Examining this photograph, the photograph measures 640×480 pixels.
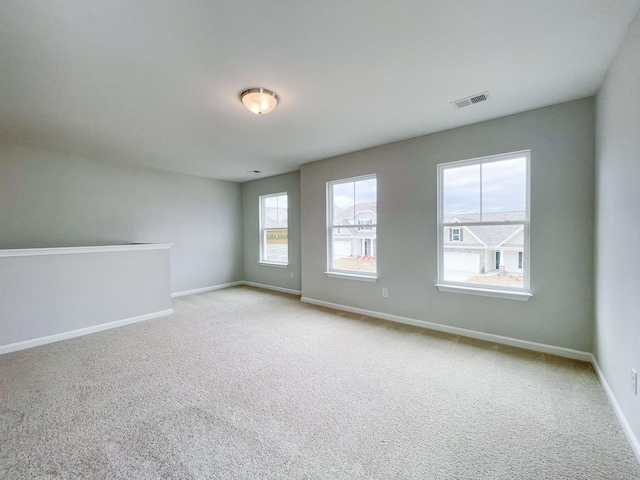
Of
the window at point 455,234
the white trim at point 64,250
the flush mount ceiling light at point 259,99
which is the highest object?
the flush mount ceiling light at point 259,99

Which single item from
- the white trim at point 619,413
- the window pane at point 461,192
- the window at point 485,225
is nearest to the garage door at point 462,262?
the window at point 485,225

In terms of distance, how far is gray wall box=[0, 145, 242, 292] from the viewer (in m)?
3.89

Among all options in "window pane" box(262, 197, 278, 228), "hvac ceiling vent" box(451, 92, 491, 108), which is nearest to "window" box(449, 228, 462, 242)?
"hvac ceiling vent" box(451, 92, 491, 108)

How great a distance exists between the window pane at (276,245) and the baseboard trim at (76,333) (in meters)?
2.44

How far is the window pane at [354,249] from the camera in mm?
4277

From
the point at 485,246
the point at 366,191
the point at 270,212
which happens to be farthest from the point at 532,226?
the point at 270,212

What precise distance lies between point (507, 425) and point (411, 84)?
2.70 metres

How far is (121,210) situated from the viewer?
4.86 m

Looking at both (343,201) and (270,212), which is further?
(270,212)

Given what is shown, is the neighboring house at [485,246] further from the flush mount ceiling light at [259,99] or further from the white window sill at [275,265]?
the white window sill at [275,265]

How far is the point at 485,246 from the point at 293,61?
2878mm

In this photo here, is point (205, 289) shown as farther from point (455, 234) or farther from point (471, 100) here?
point (471, 100)

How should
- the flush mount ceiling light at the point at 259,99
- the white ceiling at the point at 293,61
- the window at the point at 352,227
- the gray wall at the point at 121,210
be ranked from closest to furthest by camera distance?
1. the white ceiling at the point at 293,61
2. the flush mount ceiling light at the point at 259,99
3. the gray wall at the point at 121,210
4. the window at the point at 352,227

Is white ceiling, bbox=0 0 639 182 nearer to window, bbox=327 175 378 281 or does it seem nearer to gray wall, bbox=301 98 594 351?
gray wall, bbox=301 98 594 351
